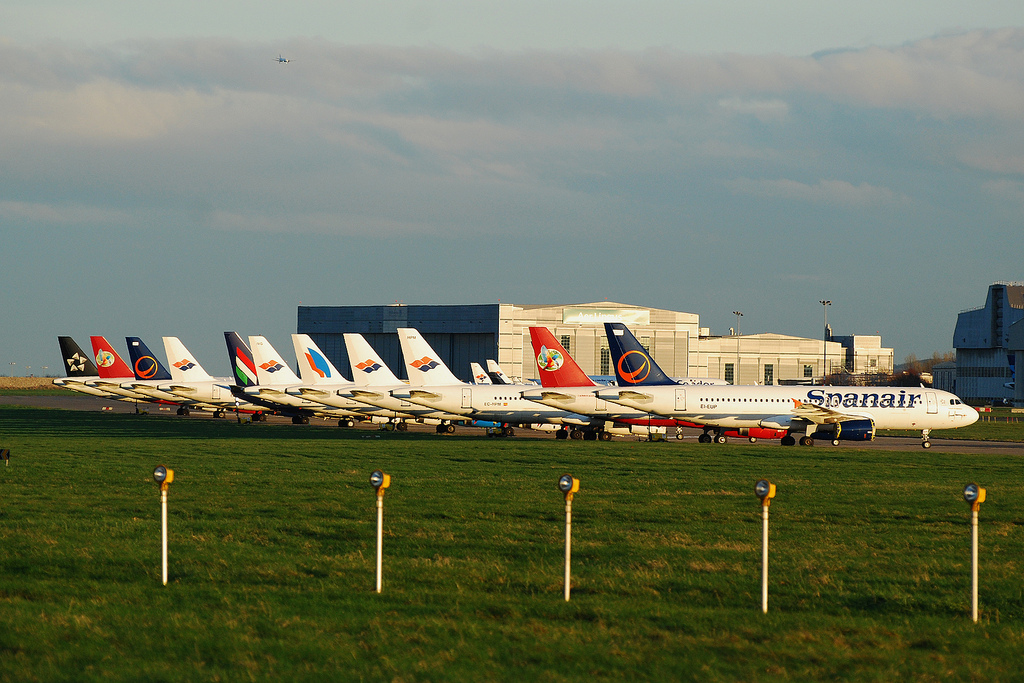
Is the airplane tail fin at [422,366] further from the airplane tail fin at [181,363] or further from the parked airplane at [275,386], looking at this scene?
the airplane tail fin at [181,363]

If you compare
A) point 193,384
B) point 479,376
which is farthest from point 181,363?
point 479,376

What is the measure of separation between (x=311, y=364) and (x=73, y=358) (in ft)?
96.9

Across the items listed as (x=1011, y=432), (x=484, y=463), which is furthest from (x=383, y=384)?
(x=1011, y=432)

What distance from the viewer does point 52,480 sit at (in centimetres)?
2755

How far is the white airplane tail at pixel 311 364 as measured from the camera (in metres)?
69.8

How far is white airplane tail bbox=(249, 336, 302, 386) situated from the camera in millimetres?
73375

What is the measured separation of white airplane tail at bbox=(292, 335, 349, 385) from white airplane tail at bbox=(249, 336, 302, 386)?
151 inches

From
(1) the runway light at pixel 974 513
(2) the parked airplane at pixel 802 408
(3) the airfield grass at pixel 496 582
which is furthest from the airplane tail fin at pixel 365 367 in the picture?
(1) the runway light at pixel 974 513

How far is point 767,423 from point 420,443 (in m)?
19.4

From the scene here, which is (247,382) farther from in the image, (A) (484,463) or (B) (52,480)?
(B) (52,480)

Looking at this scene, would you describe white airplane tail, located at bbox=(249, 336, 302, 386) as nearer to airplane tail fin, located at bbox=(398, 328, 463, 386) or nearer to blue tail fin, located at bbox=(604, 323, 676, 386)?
airplane tail fin, located at bbox=(398, 328, 463, 386)

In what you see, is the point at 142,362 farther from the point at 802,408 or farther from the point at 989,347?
the point at 989,347

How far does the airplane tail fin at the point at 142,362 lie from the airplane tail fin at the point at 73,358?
4.01 m

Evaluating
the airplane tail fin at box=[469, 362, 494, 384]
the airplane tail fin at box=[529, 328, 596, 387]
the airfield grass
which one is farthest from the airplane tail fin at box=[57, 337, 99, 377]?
the airfield grass
